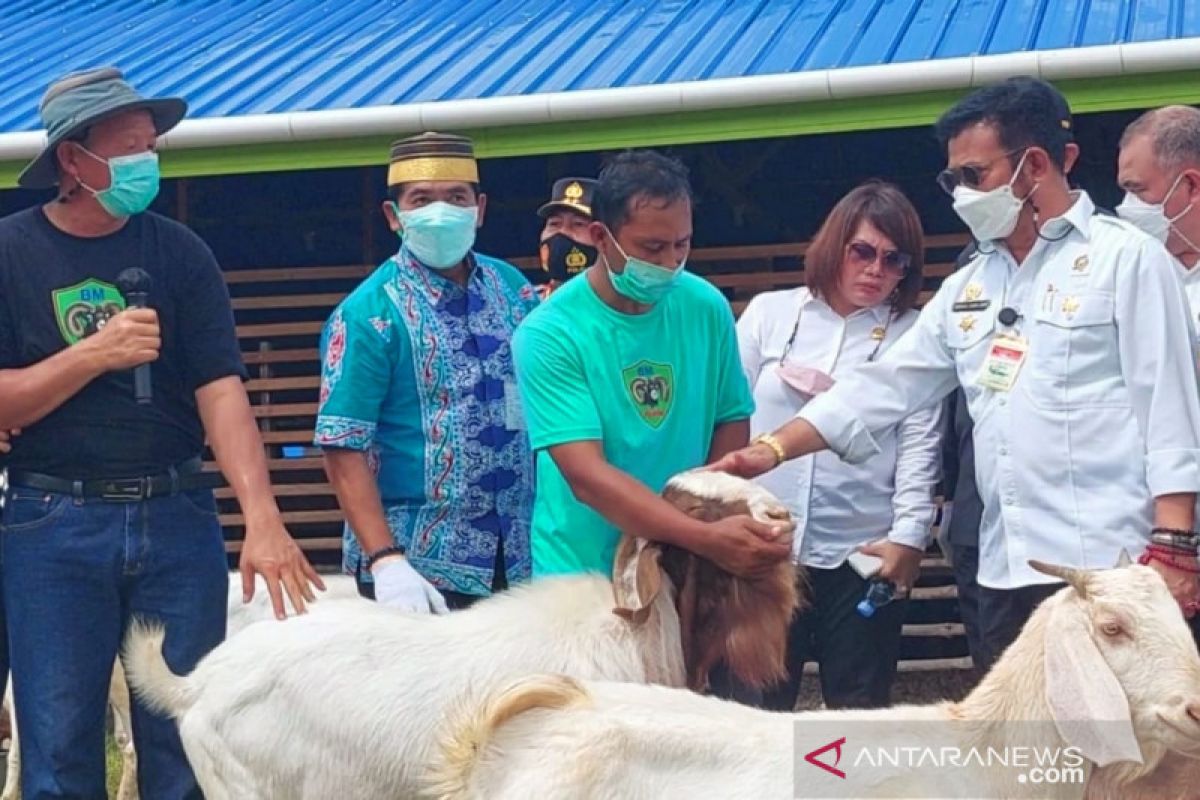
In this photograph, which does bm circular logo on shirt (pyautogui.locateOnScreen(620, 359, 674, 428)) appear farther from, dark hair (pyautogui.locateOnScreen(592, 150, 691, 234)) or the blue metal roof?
the blue metal roof

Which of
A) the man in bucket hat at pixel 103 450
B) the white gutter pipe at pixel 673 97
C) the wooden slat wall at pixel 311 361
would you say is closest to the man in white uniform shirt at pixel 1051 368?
the man in bucket hat at pixel 103 450

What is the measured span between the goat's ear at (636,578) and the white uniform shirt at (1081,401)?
2.74ft

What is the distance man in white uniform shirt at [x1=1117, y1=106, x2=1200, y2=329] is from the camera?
4.88 metres

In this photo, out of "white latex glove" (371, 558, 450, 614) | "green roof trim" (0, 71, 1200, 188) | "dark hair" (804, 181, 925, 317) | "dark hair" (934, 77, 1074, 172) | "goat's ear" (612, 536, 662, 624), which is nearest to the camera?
"goat's ear" (612, 536, 662, 624)

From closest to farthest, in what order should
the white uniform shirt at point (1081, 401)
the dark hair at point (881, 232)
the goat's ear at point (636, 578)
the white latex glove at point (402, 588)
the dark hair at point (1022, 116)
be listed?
the white uniform shirt at point (1081, 401)
the goat's ear at point (636, 578)
the dark hair at point (1022, 116)
the white latex glove at point (402, 588)
the dark hair at point (881, 232)

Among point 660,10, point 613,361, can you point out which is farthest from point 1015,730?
point 660,10

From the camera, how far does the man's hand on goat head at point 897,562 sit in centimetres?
488

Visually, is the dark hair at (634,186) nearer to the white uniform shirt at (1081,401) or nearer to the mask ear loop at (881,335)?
the white uniform shirt at (1081,401)

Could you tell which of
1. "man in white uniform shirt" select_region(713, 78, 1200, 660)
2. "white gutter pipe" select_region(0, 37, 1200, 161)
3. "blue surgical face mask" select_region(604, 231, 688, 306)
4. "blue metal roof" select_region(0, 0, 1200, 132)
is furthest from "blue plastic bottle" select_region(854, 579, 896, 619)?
"blue metal roof" select_region(0, 0, 1200, 132)

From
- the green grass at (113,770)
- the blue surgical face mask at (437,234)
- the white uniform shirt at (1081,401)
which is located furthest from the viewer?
the green grass at (113,770)

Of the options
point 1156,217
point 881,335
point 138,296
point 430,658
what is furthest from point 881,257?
point 138,296

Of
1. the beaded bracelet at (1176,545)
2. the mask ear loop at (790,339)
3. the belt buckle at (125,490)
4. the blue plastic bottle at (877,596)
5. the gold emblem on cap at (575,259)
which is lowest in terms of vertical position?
the blue plastic bottle at (877,596)

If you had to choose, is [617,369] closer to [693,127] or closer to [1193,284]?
[1193,284]

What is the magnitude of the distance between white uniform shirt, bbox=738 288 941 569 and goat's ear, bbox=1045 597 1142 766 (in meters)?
1.75
